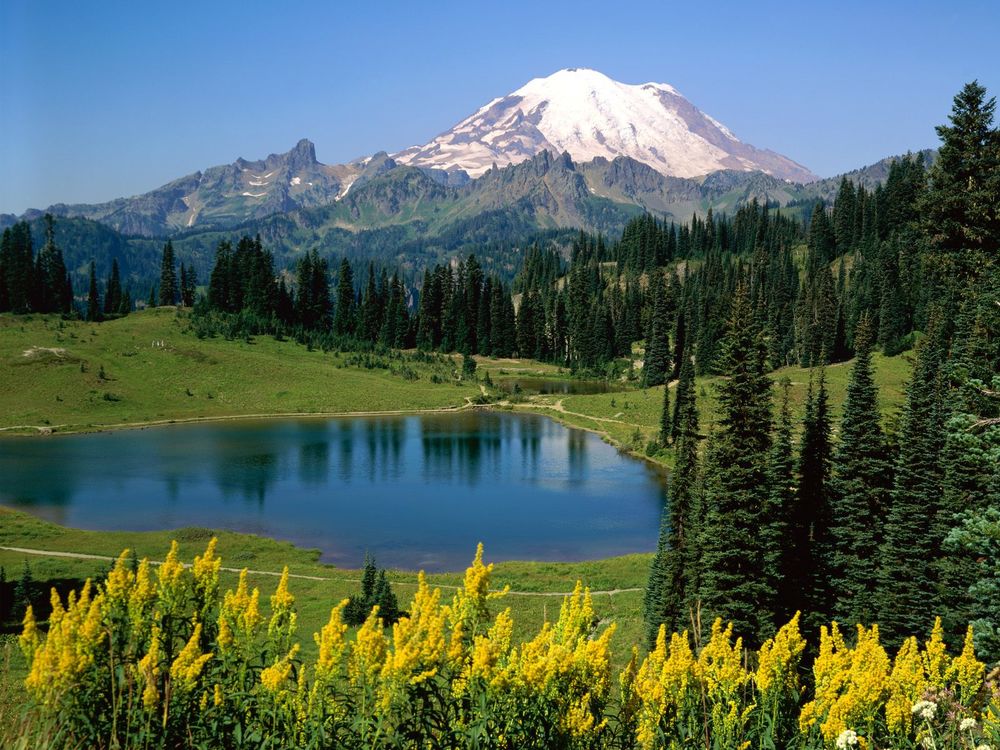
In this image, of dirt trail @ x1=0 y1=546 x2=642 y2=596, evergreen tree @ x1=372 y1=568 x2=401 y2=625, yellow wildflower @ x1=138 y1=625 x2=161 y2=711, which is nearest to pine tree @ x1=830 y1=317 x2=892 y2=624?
dirt trail @ x1=0 y1=546 x2=642 y2=596

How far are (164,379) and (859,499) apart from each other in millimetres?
100262

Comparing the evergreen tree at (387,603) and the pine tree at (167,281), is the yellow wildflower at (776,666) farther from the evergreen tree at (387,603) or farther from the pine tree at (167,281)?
the pine tree at (167,281)

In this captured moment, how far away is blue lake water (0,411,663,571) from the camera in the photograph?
55.2m

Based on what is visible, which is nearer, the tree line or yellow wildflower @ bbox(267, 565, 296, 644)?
yellow wildflower @ bbox(267, 565, 296, 644)

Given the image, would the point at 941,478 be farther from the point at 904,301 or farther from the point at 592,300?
the point at 592,300

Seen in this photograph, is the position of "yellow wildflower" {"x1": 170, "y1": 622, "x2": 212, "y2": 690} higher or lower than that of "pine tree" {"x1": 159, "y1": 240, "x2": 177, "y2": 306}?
lower

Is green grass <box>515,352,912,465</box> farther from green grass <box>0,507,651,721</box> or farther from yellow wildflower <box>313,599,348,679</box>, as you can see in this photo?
yellow wildflower <box>313,599,348,679</box>

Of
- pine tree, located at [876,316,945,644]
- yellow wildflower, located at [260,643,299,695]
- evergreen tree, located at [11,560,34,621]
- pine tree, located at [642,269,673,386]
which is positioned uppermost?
pine tree, located at [642,269,673,386]

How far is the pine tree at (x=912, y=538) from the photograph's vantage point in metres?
30.7

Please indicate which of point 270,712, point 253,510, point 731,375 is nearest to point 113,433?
point 253,510

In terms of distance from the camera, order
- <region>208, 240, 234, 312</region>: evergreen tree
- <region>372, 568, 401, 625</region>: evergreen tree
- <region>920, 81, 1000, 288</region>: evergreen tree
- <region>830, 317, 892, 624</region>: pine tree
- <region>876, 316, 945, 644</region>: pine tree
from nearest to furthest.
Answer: <region>920, 81, 1000, 288</region>: evergreen tree, <region>876, 316, 945, 644</region>: pine tree, <region>372, 568, 401, 625</region>: evergreen tree, <region>830, 317, 892, 624</region>: pine tree, <region>208, 240, 234, 312</region>: evergreen tree

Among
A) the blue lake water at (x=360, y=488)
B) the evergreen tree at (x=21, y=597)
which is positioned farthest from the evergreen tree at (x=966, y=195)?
the evergreen tree at (x=21, y=597)

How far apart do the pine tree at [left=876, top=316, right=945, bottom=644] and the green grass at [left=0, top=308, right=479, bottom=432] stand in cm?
8876

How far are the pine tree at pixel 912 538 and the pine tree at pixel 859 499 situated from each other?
3.03 ft
